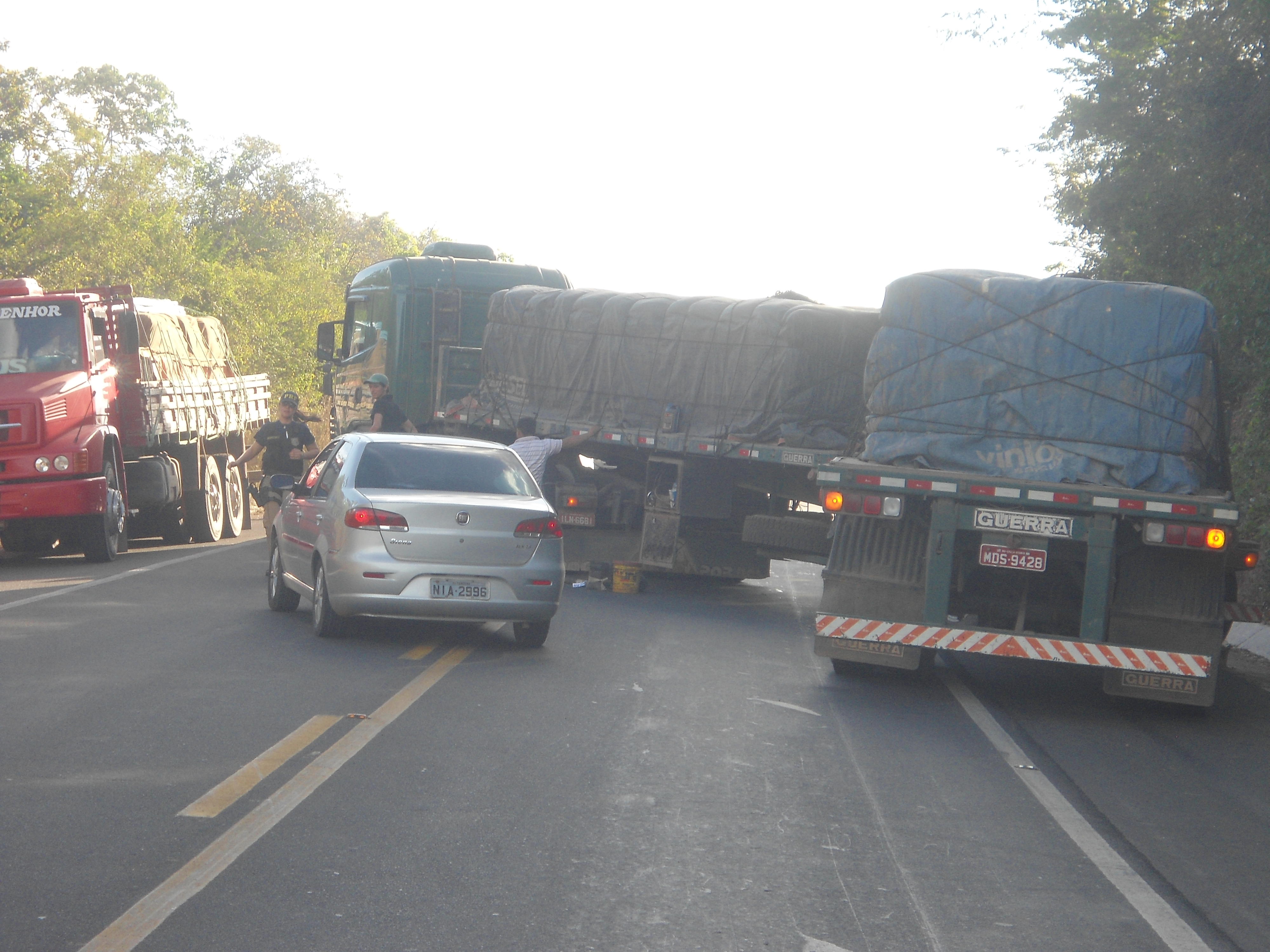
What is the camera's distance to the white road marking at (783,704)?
883cm

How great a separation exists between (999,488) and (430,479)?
4.07 metres

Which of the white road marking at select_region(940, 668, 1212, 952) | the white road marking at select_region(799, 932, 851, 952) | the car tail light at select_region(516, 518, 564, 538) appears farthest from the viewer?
the car tail light at select_region(516, 518, 564, 538)

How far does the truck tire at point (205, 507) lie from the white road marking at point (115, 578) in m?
0.58

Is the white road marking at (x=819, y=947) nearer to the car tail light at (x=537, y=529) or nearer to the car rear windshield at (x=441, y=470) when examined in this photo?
the car tail light at (x=537, y=529)

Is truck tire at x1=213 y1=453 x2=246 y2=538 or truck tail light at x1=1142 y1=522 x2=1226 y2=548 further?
truck tire at x1=213 y1=453 x2=246 y2=538

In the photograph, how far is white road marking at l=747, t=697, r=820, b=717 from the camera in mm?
8828

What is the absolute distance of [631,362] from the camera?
16.2m

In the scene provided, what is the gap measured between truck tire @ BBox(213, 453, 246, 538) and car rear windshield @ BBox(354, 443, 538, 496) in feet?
34.3

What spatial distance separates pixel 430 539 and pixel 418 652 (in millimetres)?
→ 798

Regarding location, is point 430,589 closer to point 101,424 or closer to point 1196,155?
point 101,424

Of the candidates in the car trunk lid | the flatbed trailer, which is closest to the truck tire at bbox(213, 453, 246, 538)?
the car trunk lid

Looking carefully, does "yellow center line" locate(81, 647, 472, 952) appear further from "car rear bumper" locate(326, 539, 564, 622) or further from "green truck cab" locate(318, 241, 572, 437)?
"green truck cab" locate(318, 241, 572, 437)

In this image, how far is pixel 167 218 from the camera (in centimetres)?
3928

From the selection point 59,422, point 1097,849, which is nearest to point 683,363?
point 59,422
